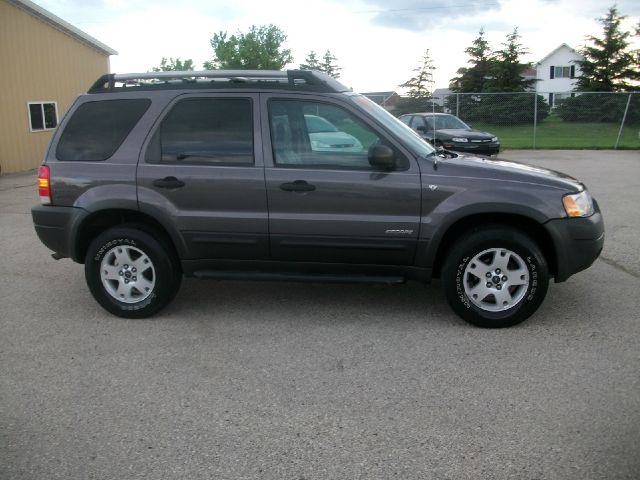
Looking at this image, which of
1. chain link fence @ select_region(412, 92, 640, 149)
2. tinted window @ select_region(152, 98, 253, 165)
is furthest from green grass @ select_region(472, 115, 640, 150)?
tinted window @ select_region(152, 98, 253, 165)

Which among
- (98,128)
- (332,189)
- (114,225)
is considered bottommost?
(114,225)

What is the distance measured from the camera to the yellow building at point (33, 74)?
17625mm

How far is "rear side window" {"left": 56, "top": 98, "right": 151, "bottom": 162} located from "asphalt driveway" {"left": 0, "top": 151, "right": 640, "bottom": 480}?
1.37 metres

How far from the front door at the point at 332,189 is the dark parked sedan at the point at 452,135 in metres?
12.4

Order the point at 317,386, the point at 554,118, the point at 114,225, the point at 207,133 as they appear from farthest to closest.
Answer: the point at 554,118 < the point at 114,225 < the point at 207,133 < the point at 317,386

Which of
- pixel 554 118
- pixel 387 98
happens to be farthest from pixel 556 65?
pixel 387 98

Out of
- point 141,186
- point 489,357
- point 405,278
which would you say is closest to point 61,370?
point 141,186

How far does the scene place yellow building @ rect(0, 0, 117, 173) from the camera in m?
17.6

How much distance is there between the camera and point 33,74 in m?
18.8

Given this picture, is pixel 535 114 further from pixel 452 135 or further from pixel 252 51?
pixel 252 51

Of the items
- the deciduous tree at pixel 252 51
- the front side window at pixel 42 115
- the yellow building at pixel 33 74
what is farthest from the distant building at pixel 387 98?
the deciduous tree at pixel 252 51

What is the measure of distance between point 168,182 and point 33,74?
53.7 feet

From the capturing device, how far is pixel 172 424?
11.2 feet

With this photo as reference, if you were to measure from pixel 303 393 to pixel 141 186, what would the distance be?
2.22 meters
